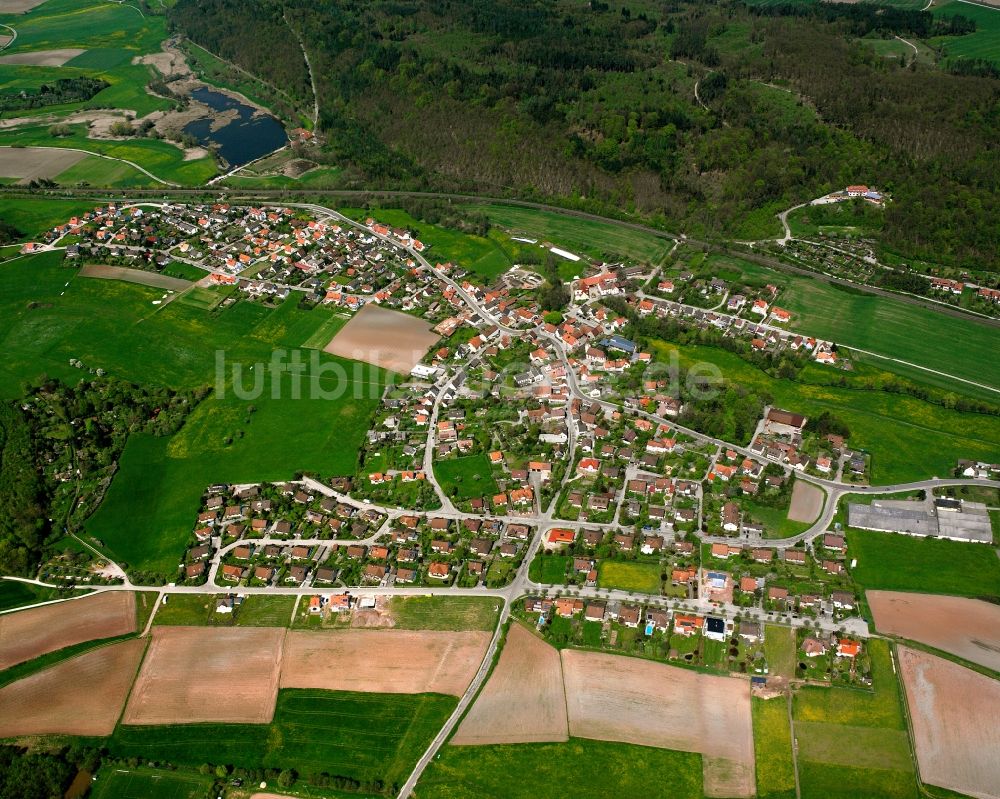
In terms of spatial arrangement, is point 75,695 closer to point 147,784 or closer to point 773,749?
point 147,784

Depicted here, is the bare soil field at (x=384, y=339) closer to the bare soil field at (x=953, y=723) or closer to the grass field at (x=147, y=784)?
the grass field at (x=147, y=784)

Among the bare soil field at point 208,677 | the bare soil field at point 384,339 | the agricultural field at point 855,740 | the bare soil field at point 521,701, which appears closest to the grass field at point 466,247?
the bare soil field at point 384,339

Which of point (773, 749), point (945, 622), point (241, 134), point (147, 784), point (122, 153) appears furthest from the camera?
point (241, 134)

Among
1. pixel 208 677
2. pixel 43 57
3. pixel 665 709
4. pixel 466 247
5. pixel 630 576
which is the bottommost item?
pixel 208 677

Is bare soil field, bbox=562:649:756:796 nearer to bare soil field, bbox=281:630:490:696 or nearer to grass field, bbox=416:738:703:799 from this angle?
grass field, bbox=416:738:703:799

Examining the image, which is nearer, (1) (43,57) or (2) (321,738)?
(2) (321,738)

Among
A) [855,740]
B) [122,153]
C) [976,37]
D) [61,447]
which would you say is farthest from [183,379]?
[976,37]

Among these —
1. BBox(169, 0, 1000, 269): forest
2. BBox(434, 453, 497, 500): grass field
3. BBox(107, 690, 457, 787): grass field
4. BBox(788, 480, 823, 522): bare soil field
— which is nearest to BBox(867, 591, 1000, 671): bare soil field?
BBox(788, 480, 823, 522): bare soil field

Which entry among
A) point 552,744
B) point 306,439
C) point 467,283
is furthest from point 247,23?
point 552,744
